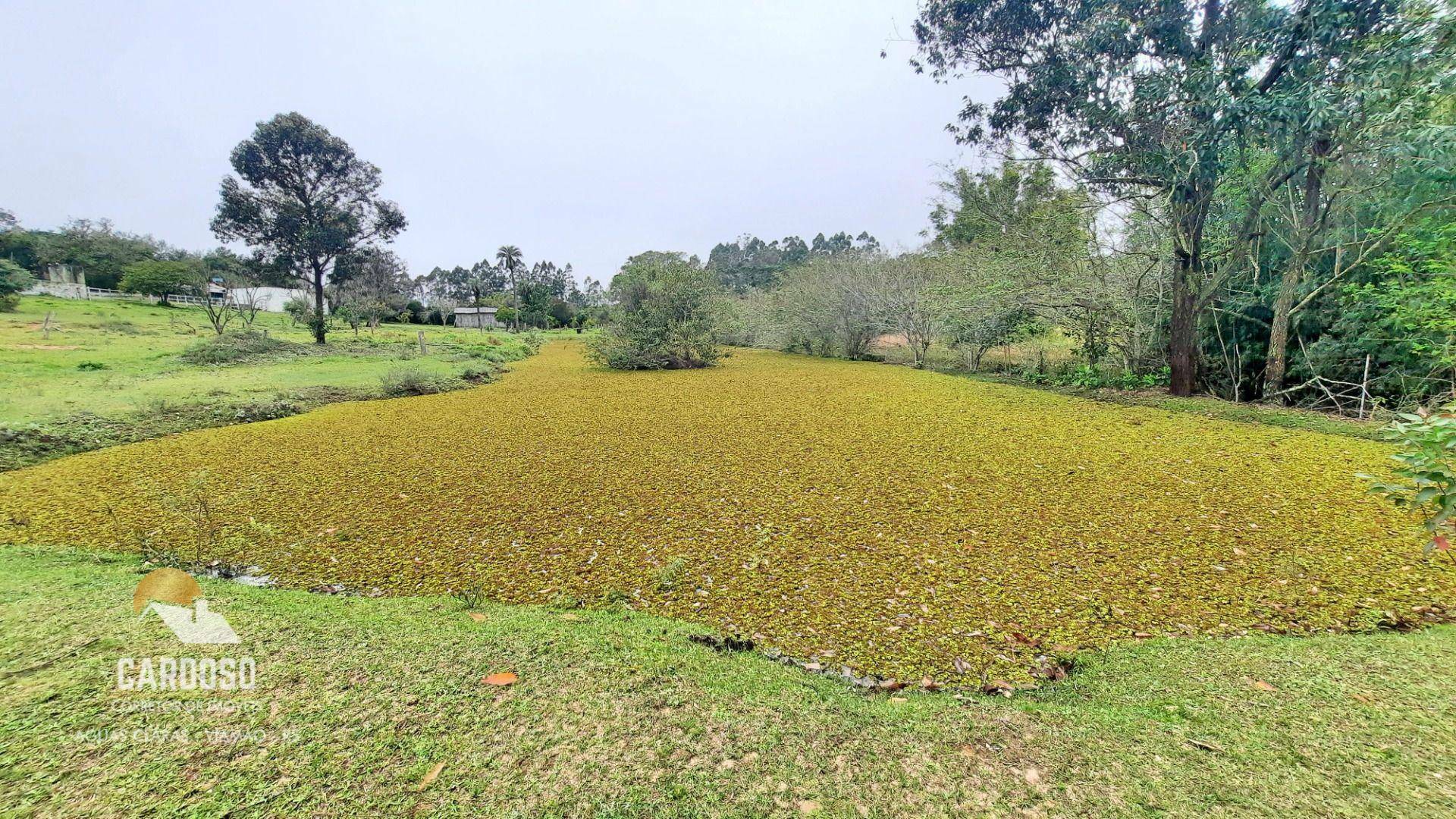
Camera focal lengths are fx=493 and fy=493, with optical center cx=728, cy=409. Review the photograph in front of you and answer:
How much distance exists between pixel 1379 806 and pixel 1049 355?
1117 cm

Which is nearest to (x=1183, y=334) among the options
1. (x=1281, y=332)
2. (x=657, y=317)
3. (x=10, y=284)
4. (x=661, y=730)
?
(x=1281, y=332)

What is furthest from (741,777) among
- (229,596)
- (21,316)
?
(21,316)

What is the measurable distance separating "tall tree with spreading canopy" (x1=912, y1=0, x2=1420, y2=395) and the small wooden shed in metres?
38.2

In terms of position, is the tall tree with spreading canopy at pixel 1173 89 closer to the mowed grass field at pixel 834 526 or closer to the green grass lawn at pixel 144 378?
the mowed grass field at pixel 834 526

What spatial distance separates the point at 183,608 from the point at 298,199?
62.0ft

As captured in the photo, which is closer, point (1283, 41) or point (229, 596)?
point (229, 596)

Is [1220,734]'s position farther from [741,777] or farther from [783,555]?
[783,555]

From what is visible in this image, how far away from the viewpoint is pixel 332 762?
3.33 feet

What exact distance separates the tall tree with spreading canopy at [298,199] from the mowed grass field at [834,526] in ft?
43.9

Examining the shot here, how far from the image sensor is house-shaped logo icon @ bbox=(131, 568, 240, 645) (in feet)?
4.76

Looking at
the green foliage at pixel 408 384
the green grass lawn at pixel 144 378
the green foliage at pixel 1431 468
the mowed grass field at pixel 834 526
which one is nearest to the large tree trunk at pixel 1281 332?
the mowed grass field at pixel 834 526

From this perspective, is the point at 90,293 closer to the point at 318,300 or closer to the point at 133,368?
the point at 318,300

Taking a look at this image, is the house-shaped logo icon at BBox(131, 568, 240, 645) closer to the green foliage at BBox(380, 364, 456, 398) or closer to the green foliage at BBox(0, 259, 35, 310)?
the green foliage at BBox(380, 364, 456, 398)

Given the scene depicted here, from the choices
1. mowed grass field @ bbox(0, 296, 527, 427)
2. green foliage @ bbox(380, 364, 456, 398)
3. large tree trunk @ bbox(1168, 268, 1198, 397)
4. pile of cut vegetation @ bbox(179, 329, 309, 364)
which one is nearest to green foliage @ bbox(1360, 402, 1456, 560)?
large tree trunk @ bbox(1168, 268, 1198, 397)
